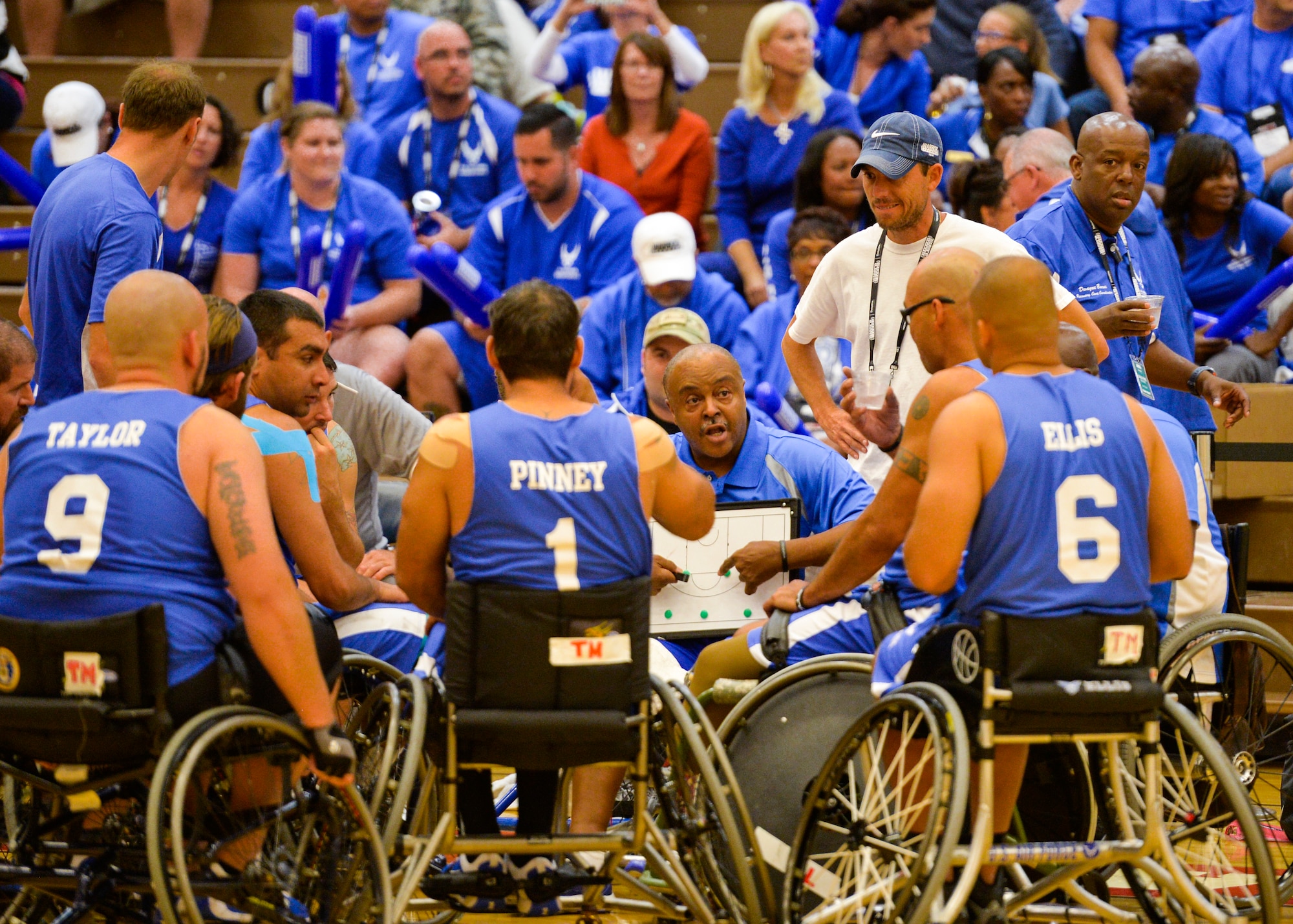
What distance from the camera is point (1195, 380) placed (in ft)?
15.3

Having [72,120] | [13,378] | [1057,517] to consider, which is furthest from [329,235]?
Result: [1057,517]

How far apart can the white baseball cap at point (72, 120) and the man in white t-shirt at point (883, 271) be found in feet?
13.4

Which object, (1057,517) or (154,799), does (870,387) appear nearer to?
(1057,517)

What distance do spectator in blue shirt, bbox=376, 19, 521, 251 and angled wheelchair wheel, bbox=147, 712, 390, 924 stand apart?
461cm

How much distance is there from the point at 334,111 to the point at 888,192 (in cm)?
334

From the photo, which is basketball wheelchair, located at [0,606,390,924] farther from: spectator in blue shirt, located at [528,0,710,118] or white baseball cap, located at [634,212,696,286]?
spectator in blue shirt, located at [528,0,710,118]

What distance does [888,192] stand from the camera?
4234mm

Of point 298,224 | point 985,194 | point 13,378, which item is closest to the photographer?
point 13,378

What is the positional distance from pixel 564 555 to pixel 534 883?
2.23ft

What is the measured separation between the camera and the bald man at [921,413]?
313 cm

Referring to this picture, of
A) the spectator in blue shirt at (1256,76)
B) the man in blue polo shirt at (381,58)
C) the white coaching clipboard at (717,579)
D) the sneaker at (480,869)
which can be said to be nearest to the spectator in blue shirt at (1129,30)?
the spectator in blue shirt at (1256,76)

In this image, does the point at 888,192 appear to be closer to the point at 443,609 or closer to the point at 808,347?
the point at 808,347

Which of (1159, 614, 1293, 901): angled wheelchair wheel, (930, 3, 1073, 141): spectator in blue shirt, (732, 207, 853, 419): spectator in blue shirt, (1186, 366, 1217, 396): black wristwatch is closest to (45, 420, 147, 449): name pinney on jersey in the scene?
(1159, 614, 1293, 901): angled wheelchair wheel

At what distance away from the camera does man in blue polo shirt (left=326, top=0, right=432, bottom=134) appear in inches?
303
